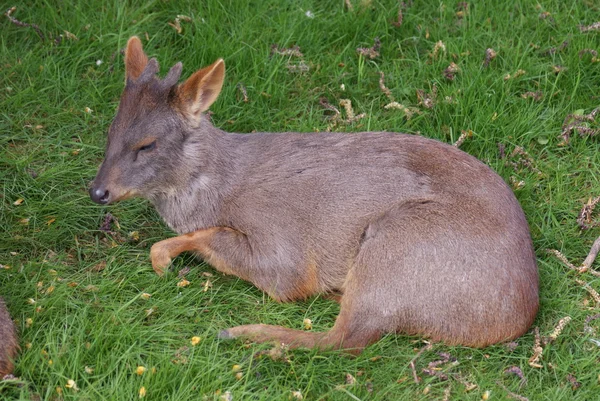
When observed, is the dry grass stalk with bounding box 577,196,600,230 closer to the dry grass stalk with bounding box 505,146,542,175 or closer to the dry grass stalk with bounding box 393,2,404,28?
the dry grass stalk with bounding box 505,146,542,175

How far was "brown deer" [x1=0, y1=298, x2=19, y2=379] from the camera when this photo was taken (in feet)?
14.8

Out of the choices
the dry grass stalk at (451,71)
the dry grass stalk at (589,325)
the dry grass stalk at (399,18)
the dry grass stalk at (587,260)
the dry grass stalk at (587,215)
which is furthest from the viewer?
the dry grass stalk at (399,18)

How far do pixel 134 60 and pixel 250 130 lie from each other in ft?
3.94

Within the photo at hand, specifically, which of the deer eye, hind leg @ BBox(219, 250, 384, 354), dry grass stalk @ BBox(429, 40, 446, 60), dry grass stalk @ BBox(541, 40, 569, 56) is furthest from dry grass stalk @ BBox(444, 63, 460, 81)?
the deer eye

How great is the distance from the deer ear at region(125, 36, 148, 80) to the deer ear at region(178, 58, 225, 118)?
377mm

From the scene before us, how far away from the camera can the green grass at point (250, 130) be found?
15.5 feet

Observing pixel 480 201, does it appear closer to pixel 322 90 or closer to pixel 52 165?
pixel 322 90

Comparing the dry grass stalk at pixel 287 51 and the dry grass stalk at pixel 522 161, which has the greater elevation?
the dry grass stalk at pixel 287 51

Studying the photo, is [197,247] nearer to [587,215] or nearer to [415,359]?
[415,359]

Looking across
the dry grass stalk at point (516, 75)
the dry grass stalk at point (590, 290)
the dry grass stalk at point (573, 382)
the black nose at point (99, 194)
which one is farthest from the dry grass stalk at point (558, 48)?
the black nose at point (99, 194)

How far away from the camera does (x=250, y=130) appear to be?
6434 mm

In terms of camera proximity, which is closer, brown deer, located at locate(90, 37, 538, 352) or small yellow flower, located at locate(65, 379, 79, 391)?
small yellow flower, located at locate(65, 379, 79, 391)

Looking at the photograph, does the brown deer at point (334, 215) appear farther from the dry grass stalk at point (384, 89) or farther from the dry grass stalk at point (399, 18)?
the dry grass stalk at point (399, 18)

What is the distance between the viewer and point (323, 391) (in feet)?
15.4
